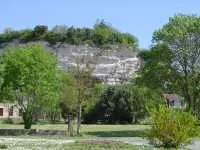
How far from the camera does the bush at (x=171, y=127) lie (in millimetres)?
27859

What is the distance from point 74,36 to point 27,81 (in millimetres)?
131501

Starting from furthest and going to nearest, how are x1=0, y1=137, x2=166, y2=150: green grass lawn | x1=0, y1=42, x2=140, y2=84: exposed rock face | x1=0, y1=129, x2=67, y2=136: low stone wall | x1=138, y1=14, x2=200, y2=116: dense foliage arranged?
1. x1=0, y1=42, x2=140, y2=84: exposed rock face
2. x1=138, y1=14, x2=200, y2=116: dense foliage
3. x1=0, y1=129, x2=67, y2=136: low stone wall
4. x1=0, y1=137, x2=166, y2=150: green grass lawn

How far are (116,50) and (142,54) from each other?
120m

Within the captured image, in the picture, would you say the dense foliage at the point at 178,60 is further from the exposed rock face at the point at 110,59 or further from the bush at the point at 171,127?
the exposed rock face at the point at 110,59

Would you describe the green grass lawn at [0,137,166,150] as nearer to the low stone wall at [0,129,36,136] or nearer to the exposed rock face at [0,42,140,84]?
the low stone wall at [0,129,36,136]

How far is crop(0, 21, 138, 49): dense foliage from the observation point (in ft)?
611

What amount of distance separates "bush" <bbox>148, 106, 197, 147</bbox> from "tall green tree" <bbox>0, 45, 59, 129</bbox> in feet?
85.7

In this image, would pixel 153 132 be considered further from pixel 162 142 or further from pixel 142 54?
pixel 142 54

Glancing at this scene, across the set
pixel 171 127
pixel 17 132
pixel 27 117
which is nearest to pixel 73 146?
pixel 171 127

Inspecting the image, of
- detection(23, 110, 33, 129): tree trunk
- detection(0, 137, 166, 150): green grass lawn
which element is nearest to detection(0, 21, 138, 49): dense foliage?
detection(23, 110, 33, 129): tree trunk

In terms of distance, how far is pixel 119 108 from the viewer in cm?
9581

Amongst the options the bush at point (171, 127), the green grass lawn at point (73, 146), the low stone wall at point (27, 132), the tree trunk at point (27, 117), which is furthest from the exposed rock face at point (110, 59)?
the bush at point (171, 127)

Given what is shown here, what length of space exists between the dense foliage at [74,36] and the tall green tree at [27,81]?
12893cm

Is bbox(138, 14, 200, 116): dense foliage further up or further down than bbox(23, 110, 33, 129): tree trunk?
further up
